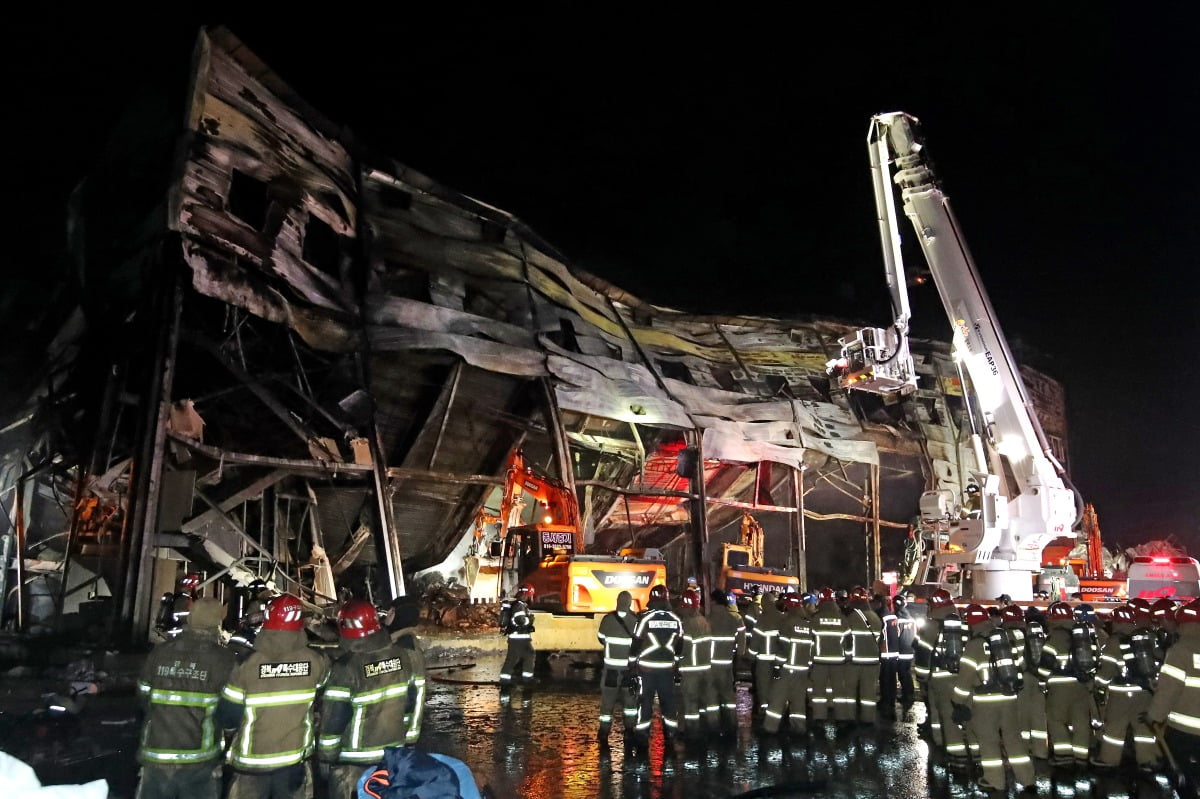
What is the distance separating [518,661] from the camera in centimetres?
1241

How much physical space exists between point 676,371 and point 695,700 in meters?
15.3

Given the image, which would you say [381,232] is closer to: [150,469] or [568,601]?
[150,469]

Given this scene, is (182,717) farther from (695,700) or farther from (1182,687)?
(1182,687)

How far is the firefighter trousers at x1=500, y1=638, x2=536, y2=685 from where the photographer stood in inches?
477

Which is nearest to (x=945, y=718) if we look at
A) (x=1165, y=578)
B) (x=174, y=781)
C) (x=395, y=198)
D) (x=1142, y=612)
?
(x=1142, y=612)

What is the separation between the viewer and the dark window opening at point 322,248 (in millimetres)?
16203

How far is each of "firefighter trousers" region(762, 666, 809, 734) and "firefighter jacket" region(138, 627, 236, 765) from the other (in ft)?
22.3

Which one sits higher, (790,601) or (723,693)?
(790,601)

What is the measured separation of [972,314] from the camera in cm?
1689

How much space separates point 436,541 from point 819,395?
13272 millimetres

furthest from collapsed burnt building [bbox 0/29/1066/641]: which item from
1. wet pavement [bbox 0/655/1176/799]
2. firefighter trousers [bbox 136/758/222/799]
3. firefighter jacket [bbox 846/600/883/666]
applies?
firefighter jacket [bbox 846/600/883/666]

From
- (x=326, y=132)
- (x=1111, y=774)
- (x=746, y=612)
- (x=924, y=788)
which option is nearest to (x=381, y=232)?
(x=326, y=132)

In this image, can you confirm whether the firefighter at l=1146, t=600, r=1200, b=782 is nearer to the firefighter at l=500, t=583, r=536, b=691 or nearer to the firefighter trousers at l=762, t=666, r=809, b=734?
the firefighter trousers at l=762, t=666, r=809, b=734

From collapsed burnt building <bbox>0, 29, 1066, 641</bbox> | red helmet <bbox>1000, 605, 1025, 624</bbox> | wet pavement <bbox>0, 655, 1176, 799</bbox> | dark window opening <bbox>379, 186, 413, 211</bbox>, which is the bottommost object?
wet pavement <bbox>0, 655, 1176, 799</bbox>
